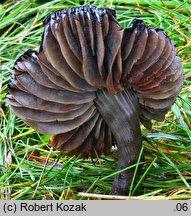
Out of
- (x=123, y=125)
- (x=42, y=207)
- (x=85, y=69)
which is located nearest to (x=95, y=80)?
(x=85, y=69)

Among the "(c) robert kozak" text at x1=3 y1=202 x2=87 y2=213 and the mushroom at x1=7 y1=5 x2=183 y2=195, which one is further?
the "(c) robert kozak" text at x1=3 y1=202 x2=87 y2=213

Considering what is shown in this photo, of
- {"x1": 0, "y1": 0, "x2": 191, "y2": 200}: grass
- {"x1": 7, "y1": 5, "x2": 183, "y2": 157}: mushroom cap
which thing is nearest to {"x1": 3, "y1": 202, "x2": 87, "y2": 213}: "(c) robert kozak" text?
{"x1": 0, "y1": 0, "x2": 191, "y2": 200}: grass

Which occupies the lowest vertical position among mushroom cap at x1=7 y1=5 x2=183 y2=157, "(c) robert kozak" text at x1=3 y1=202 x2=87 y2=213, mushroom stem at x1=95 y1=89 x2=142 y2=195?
"(c) robert kozak" text at x1=3 y1=202 x2=87 y2=213

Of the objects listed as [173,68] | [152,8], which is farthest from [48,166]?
[152,8]

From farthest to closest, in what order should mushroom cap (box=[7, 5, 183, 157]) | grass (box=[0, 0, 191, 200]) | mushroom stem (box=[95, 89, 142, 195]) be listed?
1. grass (box=[0, 0, 191, 200])
2. mushroom stem (box=[95, 89, 142, 195])
3. mushroom cap (box=[7, 5, 183, 157])

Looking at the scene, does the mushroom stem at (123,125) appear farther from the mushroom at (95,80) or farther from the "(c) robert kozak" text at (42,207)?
the "(c) robert kozak" text at (42,207)

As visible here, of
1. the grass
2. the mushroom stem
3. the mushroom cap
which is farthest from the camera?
the grass

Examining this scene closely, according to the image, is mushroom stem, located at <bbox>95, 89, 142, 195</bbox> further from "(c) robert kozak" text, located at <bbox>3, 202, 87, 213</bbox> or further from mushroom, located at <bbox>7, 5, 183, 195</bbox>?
"(c) robert kozak" text, located at <bbox>3, 202, 87, 213</bbox>

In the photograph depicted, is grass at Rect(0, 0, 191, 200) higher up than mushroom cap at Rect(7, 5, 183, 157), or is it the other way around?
mushroom cap at Rect(7, 5, 183, 157)
